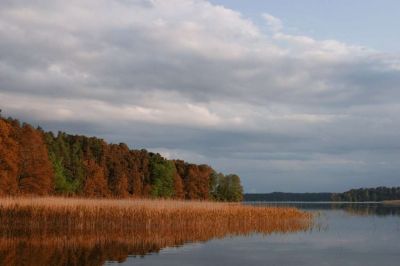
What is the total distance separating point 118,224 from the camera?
3469cm

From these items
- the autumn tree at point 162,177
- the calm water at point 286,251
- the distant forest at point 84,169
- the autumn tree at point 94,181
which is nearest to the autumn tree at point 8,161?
the distant forest at point 84,169

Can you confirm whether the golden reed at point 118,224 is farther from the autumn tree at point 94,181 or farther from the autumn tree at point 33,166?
the autumn tree at point 94,181

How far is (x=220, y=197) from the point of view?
107500 millimetres

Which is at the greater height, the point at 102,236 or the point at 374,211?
the point at 102,236

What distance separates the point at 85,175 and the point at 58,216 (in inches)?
1165

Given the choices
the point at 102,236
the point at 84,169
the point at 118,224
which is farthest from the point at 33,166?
the point at 102,236

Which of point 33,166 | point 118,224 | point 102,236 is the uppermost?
point 33,166

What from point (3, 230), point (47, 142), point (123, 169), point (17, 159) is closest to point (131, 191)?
point (123, 169)

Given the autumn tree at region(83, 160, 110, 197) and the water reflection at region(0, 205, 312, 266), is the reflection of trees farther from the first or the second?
the autumn tree at region(83, 160, 110, 197)

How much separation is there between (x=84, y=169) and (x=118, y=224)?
30.3 metres

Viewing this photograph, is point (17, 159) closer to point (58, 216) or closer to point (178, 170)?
point (58, 216)

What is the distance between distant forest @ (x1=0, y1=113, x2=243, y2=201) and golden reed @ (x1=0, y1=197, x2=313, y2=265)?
8.59m

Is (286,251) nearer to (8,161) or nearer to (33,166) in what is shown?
(8,161)

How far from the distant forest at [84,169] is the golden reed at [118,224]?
8.59m
